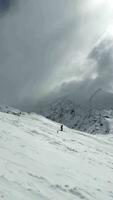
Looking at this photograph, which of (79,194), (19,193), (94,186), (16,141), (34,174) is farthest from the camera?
(16,141)

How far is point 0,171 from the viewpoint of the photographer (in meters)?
16.6

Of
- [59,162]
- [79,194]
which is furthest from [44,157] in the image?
[79,194]

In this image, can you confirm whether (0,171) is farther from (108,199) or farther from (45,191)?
(108,199)

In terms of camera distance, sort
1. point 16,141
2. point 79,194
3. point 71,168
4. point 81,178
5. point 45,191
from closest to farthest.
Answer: point 45,191, point 79,194, point 81,178, point 71,168, point 16,141

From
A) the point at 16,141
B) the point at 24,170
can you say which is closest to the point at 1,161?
the point at 24,170

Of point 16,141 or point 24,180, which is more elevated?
point 16,141

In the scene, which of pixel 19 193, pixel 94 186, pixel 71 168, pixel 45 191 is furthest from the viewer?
pixel 71 168

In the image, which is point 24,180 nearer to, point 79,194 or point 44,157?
point 79,194

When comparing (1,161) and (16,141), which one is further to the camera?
(16,141)

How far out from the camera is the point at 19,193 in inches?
567

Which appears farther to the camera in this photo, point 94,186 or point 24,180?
point 94,186

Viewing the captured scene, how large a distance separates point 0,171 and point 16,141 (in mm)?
11312

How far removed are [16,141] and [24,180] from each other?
11549 millimetres

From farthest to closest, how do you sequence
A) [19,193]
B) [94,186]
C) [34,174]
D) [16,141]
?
[16,141] < [94,186] < [34,174] < [19,193]
